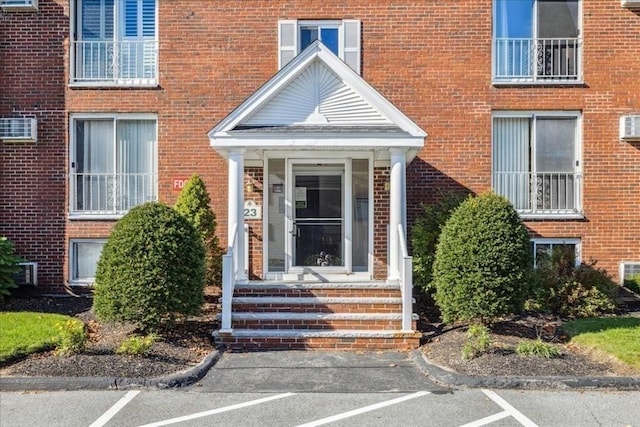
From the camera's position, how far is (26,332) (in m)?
8.44

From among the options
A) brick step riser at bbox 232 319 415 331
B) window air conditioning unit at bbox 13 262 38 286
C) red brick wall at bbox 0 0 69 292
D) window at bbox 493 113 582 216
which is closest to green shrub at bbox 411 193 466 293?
brick step riser at bbox 232 319 415 331

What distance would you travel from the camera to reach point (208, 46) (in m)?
11.8

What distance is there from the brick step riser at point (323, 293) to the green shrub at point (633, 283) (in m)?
5.27

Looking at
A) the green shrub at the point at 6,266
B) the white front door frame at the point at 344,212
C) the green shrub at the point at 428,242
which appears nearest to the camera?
the green shrub at the point at 428,242

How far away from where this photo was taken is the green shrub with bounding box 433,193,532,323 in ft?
27.6

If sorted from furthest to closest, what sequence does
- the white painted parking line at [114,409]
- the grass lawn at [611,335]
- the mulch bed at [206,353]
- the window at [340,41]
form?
the window at [340,41] < the grass lawn at [611,335] < the mulch bed at [206,353] < the white painted parking line at [114,409]

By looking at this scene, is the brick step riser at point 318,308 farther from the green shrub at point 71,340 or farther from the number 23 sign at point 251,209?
the number 23 sign at point 251,209

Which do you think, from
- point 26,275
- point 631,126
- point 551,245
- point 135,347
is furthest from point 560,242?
point 26,275

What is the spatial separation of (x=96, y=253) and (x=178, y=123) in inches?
127

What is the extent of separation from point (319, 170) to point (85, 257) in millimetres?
5246

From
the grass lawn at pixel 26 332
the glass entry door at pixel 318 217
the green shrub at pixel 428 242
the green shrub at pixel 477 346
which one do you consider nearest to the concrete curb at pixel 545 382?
the green shrub at pixel 477 346

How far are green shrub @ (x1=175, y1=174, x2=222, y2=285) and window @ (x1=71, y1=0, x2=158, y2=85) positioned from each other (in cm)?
273

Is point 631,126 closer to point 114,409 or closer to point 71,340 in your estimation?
point 114,409

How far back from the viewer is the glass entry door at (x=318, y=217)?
439 inches
